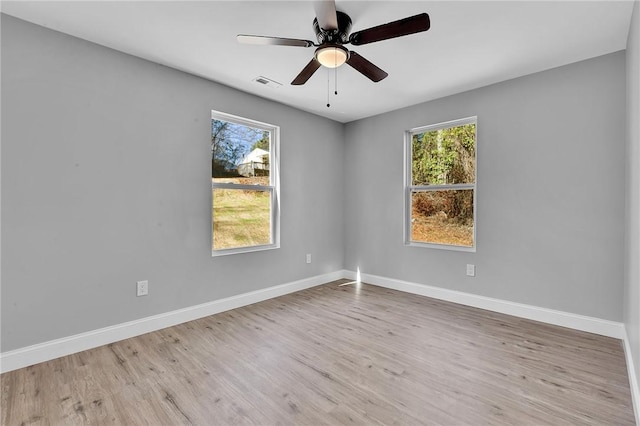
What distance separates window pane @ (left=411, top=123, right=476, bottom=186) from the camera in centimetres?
358

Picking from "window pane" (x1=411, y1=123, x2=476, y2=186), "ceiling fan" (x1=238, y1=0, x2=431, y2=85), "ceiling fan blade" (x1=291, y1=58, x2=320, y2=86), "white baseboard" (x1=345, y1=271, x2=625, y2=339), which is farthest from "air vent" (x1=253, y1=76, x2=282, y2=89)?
Result: "white baseboard" (x1=345, y1=271, x2=625, y2=339)

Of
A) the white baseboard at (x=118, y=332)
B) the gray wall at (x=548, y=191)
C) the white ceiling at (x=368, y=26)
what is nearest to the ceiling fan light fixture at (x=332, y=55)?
the white ceiling at (x=368, y=26)

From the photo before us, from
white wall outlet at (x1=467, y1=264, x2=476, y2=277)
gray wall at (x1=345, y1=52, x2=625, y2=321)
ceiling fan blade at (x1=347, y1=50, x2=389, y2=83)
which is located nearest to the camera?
ceiling fan blade at (x1=347, y1=50, x2=389, y2=83)

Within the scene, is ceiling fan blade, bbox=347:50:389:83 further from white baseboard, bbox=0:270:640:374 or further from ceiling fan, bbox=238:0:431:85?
white baseboard, bbox=0:270:640:374

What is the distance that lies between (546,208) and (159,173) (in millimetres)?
3820

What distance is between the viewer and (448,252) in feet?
12.1

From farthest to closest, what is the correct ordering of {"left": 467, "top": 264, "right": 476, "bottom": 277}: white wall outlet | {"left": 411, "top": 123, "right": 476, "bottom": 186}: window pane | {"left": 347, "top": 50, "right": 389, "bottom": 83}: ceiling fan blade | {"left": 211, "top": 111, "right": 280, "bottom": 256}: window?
{"left": 411, "top": 123, "right": 476, "bottom": 186}: window pane < {"left": 467, "top": 264, "right": 476, "bottom": 277}: white wall outlet < {"left": 211, "top": 111, "right": 280, "bottom": 256}: window < {"left": 347, "top": 50, "right": 389, "bottom": 83}: ceiling fan blade

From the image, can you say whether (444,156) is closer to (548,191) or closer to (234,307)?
(548,191)

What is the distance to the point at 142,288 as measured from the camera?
273 centimetres

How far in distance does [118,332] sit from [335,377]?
76.0 inches

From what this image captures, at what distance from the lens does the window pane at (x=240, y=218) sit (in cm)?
335

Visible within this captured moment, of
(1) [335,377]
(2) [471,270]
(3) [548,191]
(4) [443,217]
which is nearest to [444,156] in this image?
(4) [443,217]

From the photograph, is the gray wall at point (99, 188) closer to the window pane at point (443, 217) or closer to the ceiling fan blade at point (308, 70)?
the ceiling fan blade at point (308, 70)

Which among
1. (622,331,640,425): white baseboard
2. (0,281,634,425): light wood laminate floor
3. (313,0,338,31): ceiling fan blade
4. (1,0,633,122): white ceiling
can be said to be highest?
(1,0,633,122): white ceiling
